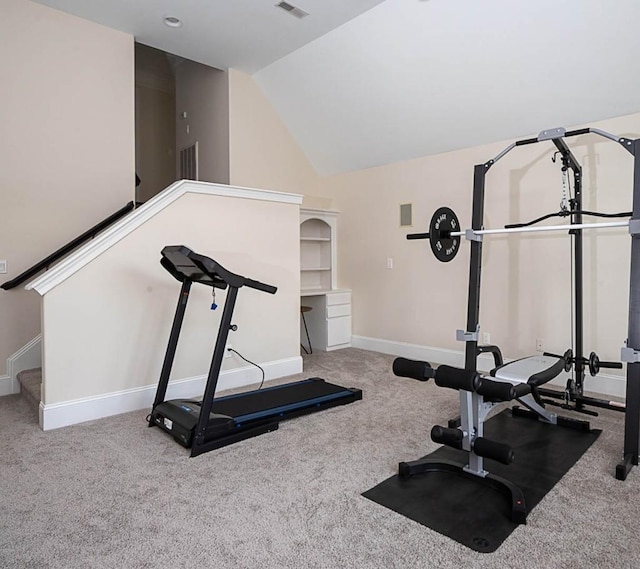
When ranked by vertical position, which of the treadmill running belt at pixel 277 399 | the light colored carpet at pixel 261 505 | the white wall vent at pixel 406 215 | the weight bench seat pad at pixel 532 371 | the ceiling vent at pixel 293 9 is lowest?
the light colored carpet at pixel 261 505

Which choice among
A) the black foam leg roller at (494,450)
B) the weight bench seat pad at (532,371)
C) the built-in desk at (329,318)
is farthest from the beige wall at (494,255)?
the black foam leg roller at (494,450)

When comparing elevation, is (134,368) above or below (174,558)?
above

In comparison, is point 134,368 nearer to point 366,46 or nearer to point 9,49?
point 9,49

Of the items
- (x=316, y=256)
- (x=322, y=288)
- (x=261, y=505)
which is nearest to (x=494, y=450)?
(x=261, y=505)

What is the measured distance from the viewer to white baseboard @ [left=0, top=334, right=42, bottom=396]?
4.05 m

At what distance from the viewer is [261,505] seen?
215 centimetres

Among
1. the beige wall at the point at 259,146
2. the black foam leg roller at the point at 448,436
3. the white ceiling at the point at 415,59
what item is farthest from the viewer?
the beige wall at the point at 259,146

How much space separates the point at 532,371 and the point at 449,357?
2.06 m

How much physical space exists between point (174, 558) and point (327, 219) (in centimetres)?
483

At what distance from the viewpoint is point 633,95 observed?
3.54m

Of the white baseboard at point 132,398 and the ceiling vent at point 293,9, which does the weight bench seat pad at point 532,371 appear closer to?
the white baseboard at point 132,398

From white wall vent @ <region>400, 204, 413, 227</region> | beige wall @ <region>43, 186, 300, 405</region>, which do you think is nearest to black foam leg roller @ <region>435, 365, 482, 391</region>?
beige wall @ <region>43, 186, 300, 405</region>

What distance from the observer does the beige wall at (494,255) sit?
3822mm

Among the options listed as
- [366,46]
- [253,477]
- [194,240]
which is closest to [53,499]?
[253,477]
